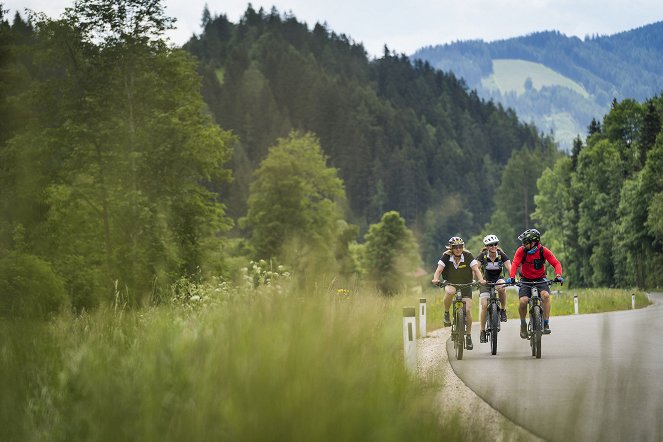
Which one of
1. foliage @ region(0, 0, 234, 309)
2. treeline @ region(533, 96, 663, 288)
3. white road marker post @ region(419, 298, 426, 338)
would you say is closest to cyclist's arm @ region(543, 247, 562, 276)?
white road marker post @ region(419, 298, 426, 338)

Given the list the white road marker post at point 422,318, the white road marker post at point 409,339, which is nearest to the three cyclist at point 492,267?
the white road marker post at point 409,339

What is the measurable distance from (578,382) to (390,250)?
85.2 meters

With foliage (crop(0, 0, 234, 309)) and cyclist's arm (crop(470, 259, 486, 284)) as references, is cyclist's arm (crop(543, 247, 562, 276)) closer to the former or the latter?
cyclist's arm (crop(470, 259, 486, 284))

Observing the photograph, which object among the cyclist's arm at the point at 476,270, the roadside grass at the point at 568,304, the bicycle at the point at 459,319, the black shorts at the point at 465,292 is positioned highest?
the cyclist's arm at the point at 476,270

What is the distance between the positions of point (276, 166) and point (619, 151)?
32580 millimetres

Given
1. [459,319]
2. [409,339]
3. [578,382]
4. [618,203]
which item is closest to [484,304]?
[459,319]

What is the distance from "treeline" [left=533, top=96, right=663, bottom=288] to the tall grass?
67735 mm

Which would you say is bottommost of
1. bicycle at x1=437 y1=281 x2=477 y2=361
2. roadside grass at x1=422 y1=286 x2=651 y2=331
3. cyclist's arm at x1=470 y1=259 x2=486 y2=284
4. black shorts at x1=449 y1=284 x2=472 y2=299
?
roadside grass at x1=422 y1=286 x2=651 y2=331

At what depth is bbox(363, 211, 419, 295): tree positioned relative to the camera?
302ft

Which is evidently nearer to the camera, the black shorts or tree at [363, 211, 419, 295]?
the black shorts

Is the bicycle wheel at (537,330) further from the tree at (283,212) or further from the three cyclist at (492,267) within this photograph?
the tree at (283,212)

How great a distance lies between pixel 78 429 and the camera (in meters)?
4.49

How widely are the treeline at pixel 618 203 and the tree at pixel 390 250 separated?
15.3m

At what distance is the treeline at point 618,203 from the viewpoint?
74988mm
